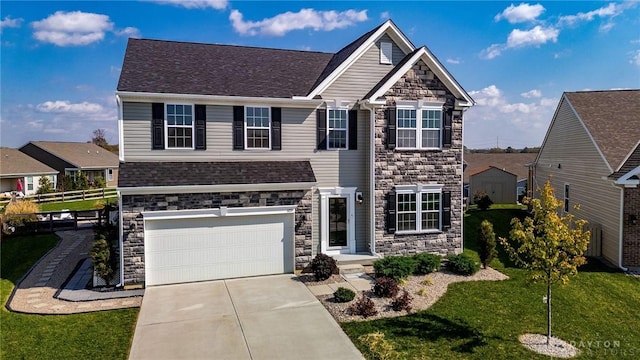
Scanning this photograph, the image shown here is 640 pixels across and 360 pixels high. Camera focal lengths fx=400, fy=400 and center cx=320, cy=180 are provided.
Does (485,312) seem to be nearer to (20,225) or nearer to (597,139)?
(597,139)

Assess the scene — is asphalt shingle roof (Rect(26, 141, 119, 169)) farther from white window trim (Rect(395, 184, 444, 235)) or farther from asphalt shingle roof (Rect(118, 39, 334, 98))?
white window trim (Rect(395, 184, 444, 235))

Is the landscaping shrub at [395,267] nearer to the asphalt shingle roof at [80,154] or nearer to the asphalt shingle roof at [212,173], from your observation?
the asphalt shingle roof at [212,173]

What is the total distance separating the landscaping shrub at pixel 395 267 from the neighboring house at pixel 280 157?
1.50 metres

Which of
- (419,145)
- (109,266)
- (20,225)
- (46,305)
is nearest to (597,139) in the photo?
(419,145)

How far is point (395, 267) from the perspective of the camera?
42.9 feet

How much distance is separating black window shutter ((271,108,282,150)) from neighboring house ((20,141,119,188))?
102ft

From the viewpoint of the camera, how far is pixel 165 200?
12.5m

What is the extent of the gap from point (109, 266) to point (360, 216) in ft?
28.4

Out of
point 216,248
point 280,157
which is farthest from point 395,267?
point 216,248

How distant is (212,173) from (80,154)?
3949cm

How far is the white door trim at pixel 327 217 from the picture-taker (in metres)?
14.8

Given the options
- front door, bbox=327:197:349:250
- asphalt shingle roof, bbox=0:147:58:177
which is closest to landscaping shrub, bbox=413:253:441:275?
front door, bbox=327:197:349:250

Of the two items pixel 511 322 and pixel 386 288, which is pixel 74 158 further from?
pixel 511 322

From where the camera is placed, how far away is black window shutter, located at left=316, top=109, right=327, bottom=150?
14.9 metres
